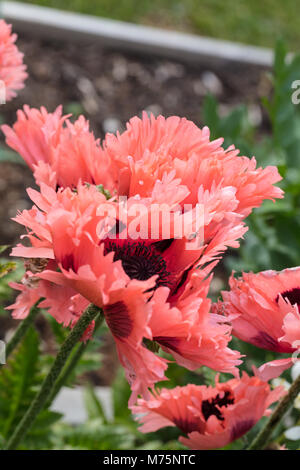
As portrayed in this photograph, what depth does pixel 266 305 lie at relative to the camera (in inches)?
20.7

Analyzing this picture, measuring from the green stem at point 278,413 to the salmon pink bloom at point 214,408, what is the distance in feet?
0.05

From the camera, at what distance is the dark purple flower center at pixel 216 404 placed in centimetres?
64

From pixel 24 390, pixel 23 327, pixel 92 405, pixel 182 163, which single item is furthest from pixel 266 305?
pixel 92 405

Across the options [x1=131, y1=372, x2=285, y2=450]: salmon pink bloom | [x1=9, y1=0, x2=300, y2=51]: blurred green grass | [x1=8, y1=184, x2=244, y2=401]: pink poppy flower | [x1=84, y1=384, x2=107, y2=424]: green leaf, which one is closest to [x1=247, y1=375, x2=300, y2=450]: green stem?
[x1=131, y1=372, x2=285, y2=450]: salmon pink bloom

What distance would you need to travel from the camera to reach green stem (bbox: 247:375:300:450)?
0.59 meters

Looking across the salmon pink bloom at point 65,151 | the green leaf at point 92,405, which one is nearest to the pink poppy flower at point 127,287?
the salmon pink bloom at point 65,151

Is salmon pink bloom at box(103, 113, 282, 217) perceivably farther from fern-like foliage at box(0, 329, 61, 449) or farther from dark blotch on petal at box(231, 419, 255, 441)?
fern-like foliage at box(0, 329, 61, 449)

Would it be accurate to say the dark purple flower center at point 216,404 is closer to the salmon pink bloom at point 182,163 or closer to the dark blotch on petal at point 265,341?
the dark blotch on petal at point 265,341

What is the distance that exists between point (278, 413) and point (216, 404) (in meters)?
0.06

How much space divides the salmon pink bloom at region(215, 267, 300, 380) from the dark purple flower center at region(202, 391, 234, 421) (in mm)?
120

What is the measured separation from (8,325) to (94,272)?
117 centimetres

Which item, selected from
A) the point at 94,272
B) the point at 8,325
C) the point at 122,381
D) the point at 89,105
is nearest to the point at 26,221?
the point at 94,272

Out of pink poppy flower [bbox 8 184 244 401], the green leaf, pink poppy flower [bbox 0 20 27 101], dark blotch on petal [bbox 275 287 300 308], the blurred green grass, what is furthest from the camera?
the blurred green grass
